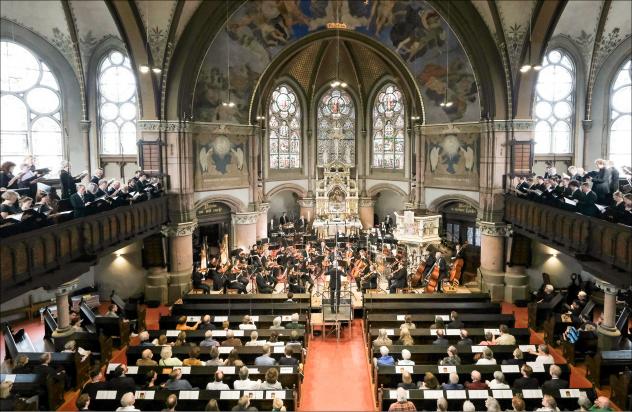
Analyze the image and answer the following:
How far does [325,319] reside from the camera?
58.4 ft

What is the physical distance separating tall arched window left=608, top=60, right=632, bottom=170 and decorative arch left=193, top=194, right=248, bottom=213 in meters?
19.2

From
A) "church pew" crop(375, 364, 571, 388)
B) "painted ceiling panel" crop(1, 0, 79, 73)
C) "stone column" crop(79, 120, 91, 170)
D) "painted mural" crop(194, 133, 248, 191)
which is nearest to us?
"church pew" crop(375, 364, 571, 388)

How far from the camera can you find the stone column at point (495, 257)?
2261 cm

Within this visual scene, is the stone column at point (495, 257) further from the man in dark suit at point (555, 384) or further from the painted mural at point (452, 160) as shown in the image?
the man in dark suit at point (555, 384)

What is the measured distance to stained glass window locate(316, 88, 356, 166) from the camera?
34.1 meters

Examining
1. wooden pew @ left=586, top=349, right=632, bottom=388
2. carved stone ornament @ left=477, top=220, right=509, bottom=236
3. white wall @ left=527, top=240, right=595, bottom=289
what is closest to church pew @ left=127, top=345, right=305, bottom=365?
wooden pew @ left=586, top=349, right=632, bottom=388

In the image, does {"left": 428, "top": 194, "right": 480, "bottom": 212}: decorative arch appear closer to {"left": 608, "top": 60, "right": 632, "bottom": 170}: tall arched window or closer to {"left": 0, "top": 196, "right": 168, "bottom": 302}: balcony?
{"left": 608, "top": 60, "right": 632, "bottom": 170}: tall arched window

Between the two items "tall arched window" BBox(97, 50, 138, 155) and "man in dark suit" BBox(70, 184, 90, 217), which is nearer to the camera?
"man in dark suit" BBox(70, 184, 90, 217)

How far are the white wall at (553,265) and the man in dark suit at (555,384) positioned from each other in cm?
1219

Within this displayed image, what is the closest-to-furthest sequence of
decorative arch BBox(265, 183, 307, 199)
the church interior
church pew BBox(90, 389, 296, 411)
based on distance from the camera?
church pew BBox(90, 389, 296, 411), the church interior, decorative arch BBox(265, 183, 307, 199)

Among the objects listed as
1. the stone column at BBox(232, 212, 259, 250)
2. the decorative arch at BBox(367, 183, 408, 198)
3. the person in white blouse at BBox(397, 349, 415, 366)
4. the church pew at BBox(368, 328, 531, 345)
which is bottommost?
the church pew at BBox(368, 328, 531, 345)

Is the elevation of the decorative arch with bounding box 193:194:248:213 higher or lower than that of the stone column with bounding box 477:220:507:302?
higher

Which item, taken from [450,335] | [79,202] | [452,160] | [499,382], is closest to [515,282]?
[452,160]

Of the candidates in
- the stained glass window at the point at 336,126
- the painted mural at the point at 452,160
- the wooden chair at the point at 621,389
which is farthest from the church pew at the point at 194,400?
the stained glass window at the point at 336,126
